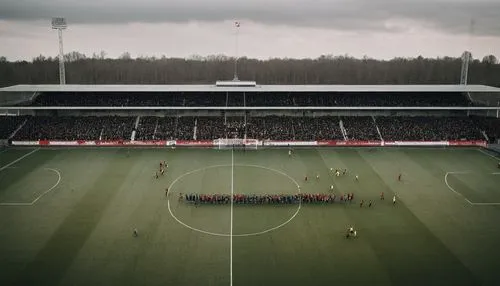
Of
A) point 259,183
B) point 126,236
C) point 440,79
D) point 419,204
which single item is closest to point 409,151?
point 419,204

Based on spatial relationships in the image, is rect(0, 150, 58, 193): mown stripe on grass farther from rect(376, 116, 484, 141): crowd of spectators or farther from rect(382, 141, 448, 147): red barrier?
rect(376, 116, 484, 141): crowd of spectators

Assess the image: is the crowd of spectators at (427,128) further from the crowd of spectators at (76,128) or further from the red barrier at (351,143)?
the crowd of spectators at (76,128)

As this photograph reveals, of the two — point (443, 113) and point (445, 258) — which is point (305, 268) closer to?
point (445, 258)

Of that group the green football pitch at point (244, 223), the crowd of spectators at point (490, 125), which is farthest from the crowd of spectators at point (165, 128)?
the crowd of spectators at point (490, 125)

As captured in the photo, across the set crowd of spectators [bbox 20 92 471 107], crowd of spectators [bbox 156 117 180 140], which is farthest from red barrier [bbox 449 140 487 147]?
crowd of spectators [bbox 156 117 180 140]

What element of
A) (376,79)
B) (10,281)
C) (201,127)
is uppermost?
(376,79)

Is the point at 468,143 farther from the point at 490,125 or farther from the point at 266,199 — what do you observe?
the point at 266,199

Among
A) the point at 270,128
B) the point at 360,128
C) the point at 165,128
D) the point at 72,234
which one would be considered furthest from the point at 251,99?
the point at 72,234
